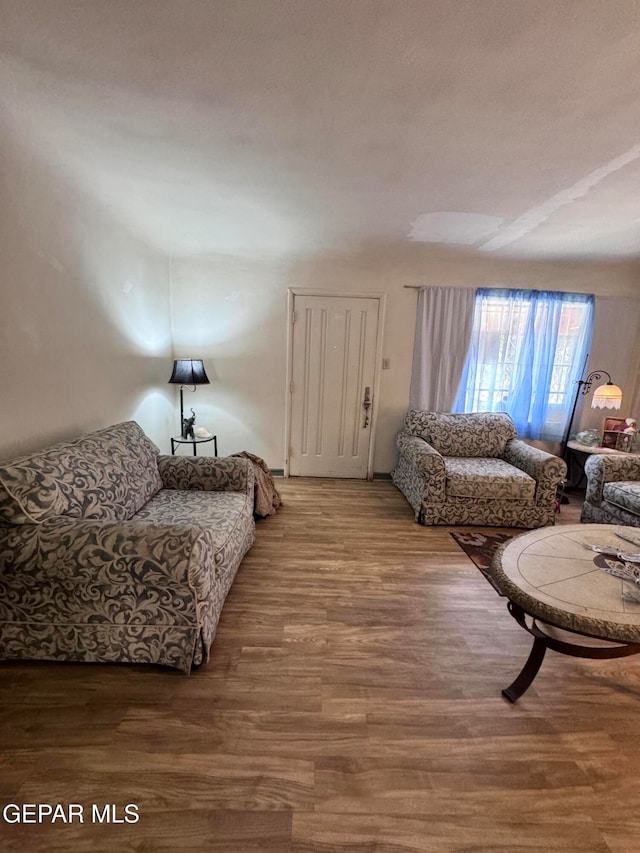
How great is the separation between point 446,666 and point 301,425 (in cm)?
278

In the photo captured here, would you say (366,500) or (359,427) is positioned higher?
(359,427)

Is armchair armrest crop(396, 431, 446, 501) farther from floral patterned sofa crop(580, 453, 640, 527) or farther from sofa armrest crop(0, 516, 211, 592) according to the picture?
sofa armrest crop(0, 516, 211, 592)

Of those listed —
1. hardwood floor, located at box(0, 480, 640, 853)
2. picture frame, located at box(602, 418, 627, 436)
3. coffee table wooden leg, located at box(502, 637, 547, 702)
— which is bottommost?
hardwood floor, located at box(0, 480, 640, 853)

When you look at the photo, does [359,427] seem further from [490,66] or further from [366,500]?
[490,66]

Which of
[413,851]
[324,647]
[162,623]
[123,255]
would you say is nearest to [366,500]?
[324,647]

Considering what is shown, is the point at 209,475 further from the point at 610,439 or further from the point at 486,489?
the point at 610,439

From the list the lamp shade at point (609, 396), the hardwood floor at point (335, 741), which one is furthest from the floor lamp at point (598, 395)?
the hardwood floor at point (335, 741)

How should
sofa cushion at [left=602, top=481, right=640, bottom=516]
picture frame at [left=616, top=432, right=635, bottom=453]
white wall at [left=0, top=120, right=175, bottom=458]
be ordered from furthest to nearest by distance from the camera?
picture frame at [left=616, top=432, right=635, bottom=453] → sofa cushion at [left=602, top=481, right=640, bottom=516] → white wall at [left=0, top=120, right=175, bottom=458]

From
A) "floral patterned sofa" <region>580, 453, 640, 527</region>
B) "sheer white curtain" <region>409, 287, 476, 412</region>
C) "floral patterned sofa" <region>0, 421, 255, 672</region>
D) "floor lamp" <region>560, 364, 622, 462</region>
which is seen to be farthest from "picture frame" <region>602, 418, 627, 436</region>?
"floral patterned sofa" <region>0, 421, 255, 672</region>

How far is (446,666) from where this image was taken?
1.72m

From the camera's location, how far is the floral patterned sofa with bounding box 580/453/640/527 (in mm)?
2782

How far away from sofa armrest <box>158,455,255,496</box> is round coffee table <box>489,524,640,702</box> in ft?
5.26

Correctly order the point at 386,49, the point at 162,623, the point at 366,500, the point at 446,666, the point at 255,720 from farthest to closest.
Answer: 1. the point at 366,500
2. the point at 446,666
3. the point at 162,623
4. the point at 255,720
5. the point at 386,49

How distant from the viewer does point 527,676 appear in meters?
1.56
